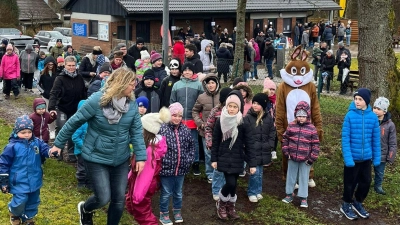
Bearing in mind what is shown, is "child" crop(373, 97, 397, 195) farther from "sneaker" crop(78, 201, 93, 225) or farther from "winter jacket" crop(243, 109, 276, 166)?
"sneaker" crop(78, 201, 93, 225)

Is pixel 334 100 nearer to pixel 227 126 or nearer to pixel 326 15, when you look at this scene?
pixel 227 126

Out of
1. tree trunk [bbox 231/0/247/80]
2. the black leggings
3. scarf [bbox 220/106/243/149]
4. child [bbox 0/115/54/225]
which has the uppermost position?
tree trunk [bbox 231/0/247/80]

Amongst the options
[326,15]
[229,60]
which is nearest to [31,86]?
[229,60]

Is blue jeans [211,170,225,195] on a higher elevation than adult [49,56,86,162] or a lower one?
lower

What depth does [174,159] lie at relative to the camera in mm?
6211

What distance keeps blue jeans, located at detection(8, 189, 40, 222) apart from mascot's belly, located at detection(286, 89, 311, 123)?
3.84 meters

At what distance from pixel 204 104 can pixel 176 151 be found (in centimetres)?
157

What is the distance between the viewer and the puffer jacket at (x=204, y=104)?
7629 mm

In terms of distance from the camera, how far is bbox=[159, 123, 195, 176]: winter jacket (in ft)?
20.4

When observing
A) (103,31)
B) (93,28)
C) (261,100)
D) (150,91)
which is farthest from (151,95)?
(93,28)

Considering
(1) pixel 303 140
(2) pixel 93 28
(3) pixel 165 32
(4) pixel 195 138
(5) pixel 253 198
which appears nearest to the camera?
(1) pixel 303 140

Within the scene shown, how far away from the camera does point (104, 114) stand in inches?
200

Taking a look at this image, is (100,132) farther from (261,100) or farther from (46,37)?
(46,37)

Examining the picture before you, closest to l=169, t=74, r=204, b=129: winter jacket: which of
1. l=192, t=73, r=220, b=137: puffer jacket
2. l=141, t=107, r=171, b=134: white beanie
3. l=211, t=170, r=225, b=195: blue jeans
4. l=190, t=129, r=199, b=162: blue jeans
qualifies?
l=190, t=129, r=199, b=162: blue jeans
